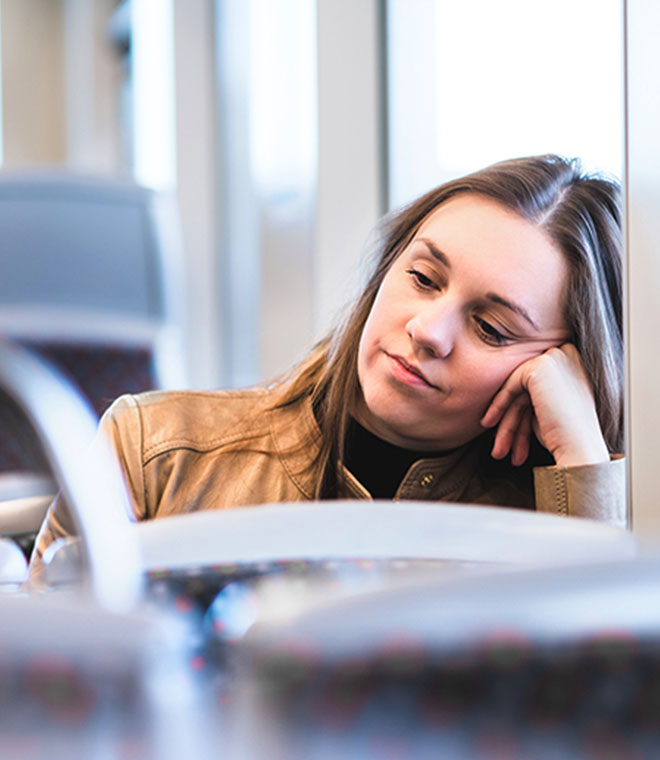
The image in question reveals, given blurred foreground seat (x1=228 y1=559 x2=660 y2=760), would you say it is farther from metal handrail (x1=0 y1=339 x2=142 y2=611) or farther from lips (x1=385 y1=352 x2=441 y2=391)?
lips (x1=385 y1=352 x2=441 y2=391)

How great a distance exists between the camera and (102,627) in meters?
0.19

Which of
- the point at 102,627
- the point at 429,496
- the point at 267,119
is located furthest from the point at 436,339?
the point at 267,119

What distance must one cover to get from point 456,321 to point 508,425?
0.09 m

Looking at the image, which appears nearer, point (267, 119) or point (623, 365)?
point (623, 365)

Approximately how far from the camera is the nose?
0.62 metres

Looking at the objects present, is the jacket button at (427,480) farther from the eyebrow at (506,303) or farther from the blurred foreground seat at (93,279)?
the blurred foreground seat at (93,279)

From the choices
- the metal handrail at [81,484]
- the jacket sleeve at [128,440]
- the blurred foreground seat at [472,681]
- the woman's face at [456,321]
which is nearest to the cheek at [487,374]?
the woman's face at [456,321]

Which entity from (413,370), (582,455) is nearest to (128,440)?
(413,370)

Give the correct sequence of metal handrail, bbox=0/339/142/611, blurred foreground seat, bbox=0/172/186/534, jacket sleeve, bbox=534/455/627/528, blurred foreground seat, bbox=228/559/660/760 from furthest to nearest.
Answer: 1. blurred foreground seat, bbox=0/172/186/534
2. jacket sleeve, bbox=534/455/627/528
3. metal handrail, bbox=0/339/142/611
4. blurred foreground seat, bbox=228/559/660/760

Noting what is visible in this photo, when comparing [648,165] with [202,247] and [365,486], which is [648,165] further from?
[202,247]

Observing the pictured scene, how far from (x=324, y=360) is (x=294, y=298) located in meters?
0.45

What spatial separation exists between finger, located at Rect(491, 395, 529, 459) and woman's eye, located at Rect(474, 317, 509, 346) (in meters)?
0.04

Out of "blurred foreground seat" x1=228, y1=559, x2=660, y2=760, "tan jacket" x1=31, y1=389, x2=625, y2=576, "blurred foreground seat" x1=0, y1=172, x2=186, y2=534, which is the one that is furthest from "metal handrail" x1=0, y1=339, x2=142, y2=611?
"blurred foreground seat" x1=0, y1=172, x2=186, y2=534

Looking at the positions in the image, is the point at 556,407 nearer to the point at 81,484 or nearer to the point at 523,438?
the point at 523,438
